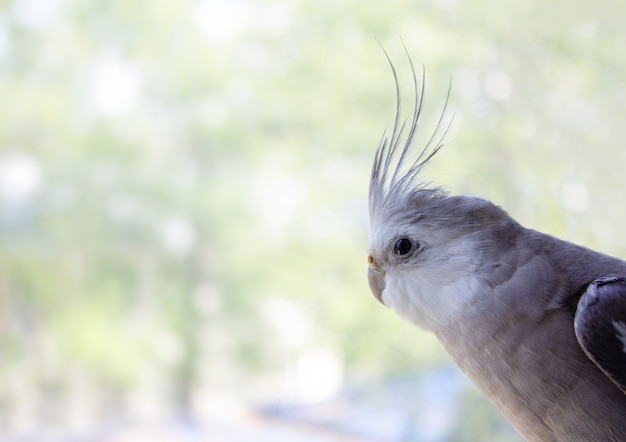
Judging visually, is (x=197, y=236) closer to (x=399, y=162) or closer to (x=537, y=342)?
(x=399, y=162)

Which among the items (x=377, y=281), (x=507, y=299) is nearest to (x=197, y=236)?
(x=377, y=281)

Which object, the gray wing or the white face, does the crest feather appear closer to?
the white face

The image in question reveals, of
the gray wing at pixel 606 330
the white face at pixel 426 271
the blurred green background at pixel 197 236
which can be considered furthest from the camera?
the blurred green background at pixel 197 236

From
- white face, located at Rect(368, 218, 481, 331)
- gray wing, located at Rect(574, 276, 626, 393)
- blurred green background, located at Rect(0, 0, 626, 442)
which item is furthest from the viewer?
blurred green background, located at Rect(0, 0, 626, 442)

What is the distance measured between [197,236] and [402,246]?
6.02 ft

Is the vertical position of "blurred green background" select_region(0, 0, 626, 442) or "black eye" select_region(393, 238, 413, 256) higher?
"blurred green background" select_region(0, 0, 626, 442)

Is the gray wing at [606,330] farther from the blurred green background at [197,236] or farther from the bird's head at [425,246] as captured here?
the blurred green background at [197,236]

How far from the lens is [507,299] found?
732 millimetres

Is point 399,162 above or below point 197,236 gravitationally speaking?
below

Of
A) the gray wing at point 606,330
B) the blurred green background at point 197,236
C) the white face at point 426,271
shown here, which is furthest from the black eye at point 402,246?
the blurred green background at point 197,236

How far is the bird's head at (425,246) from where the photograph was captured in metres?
0.77

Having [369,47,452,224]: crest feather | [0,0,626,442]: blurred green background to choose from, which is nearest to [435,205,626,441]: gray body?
[369,47,452,224]: crest feather

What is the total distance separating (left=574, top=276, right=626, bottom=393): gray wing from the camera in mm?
657

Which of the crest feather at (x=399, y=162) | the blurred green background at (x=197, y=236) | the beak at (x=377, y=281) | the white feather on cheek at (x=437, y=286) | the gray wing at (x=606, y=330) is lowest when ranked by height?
the gray wing at (x=606, y=330)
